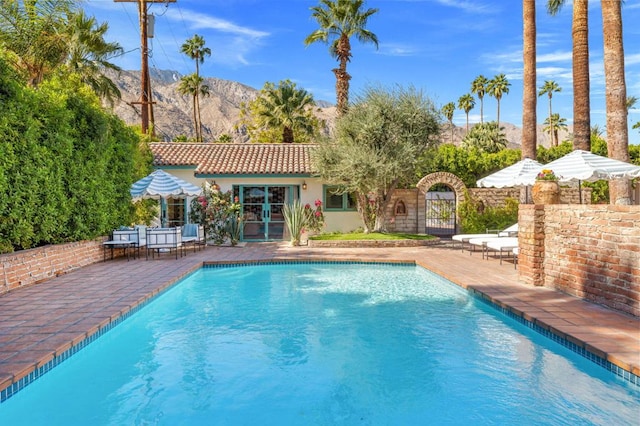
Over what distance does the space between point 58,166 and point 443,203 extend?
656 inches

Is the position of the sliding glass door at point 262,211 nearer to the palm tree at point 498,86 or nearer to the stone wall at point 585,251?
the stone wall at point 585,251

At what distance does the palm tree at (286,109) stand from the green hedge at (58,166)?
70.8 feet

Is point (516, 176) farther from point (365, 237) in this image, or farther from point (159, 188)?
point (159, 188)

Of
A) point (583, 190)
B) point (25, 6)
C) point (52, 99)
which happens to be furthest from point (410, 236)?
point (25, 6)

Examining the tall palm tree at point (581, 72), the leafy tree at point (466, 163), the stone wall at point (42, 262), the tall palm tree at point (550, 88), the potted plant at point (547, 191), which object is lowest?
the stone wall at point (42, 262)

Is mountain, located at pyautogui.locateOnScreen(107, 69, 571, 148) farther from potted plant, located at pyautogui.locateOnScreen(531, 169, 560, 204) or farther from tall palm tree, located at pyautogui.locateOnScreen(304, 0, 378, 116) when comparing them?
potted plant, located at pyautogui.locateOnScreen(531, 169, 560, 204)

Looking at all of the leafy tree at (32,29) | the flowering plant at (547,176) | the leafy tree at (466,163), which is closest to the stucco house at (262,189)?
the leafy tree at (466,163)

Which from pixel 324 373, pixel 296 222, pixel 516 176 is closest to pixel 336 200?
pixel 296 222

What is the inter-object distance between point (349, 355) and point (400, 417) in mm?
1770

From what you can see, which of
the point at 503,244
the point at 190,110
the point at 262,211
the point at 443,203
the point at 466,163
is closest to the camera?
the point at 503,244

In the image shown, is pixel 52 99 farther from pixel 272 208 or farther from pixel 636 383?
pixel 636 383

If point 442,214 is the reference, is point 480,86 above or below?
above

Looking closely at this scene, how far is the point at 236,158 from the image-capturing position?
20.6 m

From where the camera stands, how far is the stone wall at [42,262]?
8828 mm
